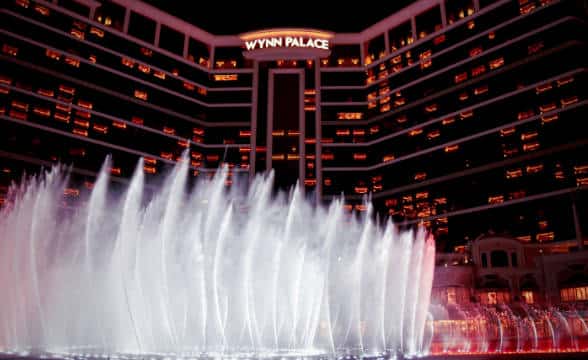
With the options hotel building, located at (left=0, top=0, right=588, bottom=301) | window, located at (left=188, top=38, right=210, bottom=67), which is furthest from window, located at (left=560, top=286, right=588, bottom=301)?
window, located at (left=188, top=38, right=210, bottom=67)

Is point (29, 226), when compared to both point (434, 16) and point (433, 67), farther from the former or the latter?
point (434, 16)

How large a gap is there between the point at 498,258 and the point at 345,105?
50140 millimetres

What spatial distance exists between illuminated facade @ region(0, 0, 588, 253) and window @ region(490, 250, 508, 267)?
45.6ft

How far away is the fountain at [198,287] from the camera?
26547 millimetres

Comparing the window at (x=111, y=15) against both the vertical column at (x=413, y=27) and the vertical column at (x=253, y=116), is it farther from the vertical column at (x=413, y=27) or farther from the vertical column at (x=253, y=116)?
the vertical column at (x=413, y=27)

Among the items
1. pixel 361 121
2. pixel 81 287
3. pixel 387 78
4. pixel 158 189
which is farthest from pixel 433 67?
pixel 81 287

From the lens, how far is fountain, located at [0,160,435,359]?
87.1 ft

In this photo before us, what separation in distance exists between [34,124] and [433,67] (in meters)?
72.5

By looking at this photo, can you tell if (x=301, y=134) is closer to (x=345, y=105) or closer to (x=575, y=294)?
(x=345, y=105)

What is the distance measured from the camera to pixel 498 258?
57.5 meters

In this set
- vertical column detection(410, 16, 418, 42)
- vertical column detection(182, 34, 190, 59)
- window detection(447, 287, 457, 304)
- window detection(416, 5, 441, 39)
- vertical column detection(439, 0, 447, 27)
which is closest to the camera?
window detection(447, 287, 457, 304)

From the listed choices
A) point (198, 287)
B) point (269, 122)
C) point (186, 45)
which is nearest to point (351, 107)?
point (269, 122)

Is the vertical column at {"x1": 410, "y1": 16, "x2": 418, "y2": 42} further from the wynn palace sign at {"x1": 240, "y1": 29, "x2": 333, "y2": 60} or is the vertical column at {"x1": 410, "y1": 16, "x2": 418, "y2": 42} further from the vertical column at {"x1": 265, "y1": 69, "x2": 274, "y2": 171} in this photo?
the vertical column at {"x1": 265, "y1": 69, "x2": 274, "y2": 171}

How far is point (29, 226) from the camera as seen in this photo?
30.4 metres
